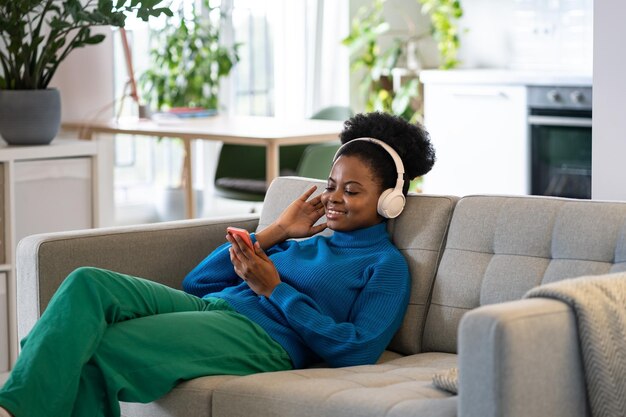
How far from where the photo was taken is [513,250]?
2.53 meters

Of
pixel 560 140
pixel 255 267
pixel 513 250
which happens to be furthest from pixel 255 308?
pixel 560 140

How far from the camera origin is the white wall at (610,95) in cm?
290

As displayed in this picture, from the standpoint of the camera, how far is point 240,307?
103 inches

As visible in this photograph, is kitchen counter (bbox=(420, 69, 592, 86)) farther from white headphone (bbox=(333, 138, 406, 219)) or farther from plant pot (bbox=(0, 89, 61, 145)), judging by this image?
white headphone (bbox=(333, 138, 406, 219))

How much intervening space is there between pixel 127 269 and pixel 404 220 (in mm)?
756

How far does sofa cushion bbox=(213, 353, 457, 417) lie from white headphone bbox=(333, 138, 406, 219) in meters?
0.41

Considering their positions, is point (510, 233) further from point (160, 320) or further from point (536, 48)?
point (536, 48)

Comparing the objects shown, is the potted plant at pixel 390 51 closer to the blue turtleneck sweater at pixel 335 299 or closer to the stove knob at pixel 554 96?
the stove knob at pixel 554 96

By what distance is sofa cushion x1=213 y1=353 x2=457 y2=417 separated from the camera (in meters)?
2.04

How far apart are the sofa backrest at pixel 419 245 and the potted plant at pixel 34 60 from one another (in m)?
1.33

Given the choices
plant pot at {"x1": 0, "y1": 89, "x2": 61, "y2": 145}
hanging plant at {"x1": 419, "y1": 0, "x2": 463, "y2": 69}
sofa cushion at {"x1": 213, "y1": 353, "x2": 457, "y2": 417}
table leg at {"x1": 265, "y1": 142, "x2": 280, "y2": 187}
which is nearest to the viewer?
sofa cushion at {"x1": 213, "y1": 353, "x2": 457, "y2": 417}

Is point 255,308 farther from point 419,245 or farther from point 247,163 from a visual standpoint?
point 247,163

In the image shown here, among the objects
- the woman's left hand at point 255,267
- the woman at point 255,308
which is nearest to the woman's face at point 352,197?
the woman at point 255,308

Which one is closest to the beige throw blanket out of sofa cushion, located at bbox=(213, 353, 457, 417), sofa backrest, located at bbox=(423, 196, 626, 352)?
sofa cushion, located at bbox=(213, 353, 457, 417)
